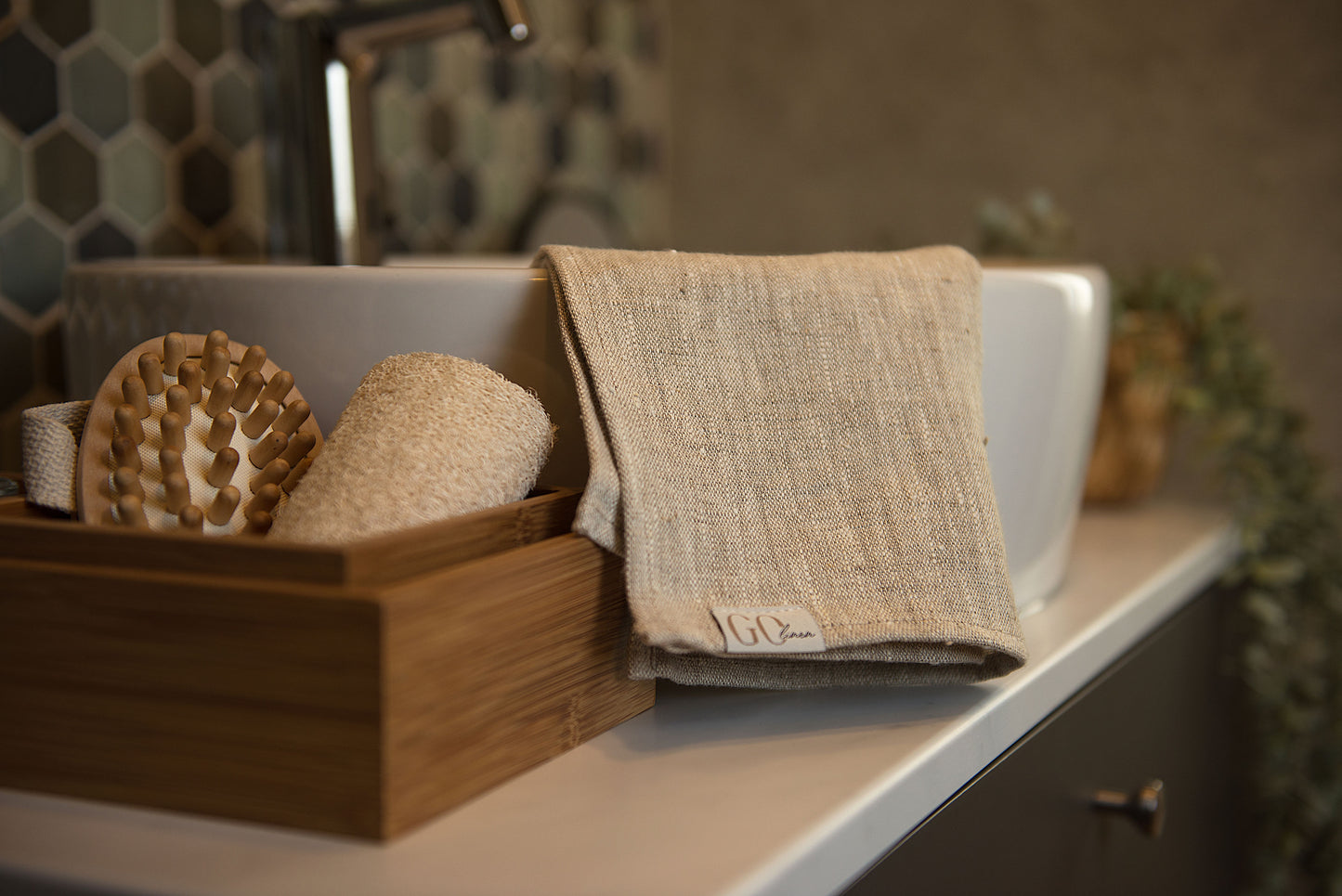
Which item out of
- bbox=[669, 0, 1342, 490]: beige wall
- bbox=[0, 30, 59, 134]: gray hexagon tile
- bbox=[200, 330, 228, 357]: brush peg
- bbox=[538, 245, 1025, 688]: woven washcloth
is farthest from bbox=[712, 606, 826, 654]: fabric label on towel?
bbox=[669, 0, 1342, 490]: beige wall

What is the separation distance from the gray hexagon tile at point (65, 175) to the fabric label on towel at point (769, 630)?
0.52 m

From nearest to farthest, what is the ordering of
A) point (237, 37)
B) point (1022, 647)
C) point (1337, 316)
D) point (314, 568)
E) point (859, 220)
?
point (314, 568) → point (1022, 647) → point (237, 37) → point (1337, 316) → point (859, 220)

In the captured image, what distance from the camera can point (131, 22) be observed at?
733 millimetres

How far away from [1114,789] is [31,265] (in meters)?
0.68

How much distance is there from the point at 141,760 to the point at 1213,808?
32.0 inches

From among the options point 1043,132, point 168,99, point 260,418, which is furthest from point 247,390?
point 1043,132

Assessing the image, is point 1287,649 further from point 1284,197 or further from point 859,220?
point 859,220

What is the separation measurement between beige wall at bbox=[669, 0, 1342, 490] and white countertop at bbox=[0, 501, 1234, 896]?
0.70m

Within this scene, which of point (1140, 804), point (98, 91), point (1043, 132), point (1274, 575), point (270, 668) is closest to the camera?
point (270, 668)

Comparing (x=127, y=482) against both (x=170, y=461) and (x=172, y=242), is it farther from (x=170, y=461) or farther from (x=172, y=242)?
(x=172, y=242)

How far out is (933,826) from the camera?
0.43m

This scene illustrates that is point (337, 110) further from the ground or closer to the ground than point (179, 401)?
further from the ground

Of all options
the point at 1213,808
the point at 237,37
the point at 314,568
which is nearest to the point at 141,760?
the point at 314,568

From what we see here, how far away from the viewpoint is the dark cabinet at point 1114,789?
455 millimetres
